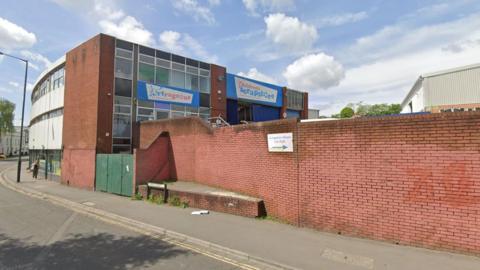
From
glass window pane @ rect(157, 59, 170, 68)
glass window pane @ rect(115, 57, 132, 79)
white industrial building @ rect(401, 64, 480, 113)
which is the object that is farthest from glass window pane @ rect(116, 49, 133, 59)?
white industrial building @ rect(401, 64, 480, 113)

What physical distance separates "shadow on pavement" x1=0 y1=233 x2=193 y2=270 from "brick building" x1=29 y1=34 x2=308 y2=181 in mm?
11585

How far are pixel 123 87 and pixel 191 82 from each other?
578 centimetres

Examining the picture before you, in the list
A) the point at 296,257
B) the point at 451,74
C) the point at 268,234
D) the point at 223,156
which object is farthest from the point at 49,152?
the point at 451,74

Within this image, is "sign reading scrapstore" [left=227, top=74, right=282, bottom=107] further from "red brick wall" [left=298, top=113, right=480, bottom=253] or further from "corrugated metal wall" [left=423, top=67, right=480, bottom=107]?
"red brick wall" [left=298, top=113, right=480, bottom=253]

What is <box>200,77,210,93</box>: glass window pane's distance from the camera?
24.4 meters

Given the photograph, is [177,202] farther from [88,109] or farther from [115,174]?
[88,109]

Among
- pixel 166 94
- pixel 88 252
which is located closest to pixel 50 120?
pixel 166 94

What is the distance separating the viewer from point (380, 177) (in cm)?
724

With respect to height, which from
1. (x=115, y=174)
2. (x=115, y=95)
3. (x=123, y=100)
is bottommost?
(x=115, y=174)

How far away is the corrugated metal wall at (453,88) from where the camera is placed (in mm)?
20125

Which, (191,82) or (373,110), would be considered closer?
(191,82)

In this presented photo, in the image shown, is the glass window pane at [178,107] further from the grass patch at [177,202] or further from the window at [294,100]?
the window at [294,100]

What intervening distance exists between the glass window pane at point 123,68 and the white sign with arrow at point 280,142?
540 inches

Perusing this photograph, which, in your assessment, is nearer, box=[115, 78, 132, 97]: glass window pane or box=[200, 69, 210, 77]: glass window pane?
box=[115, 78, 132, 97]: glass window pane
